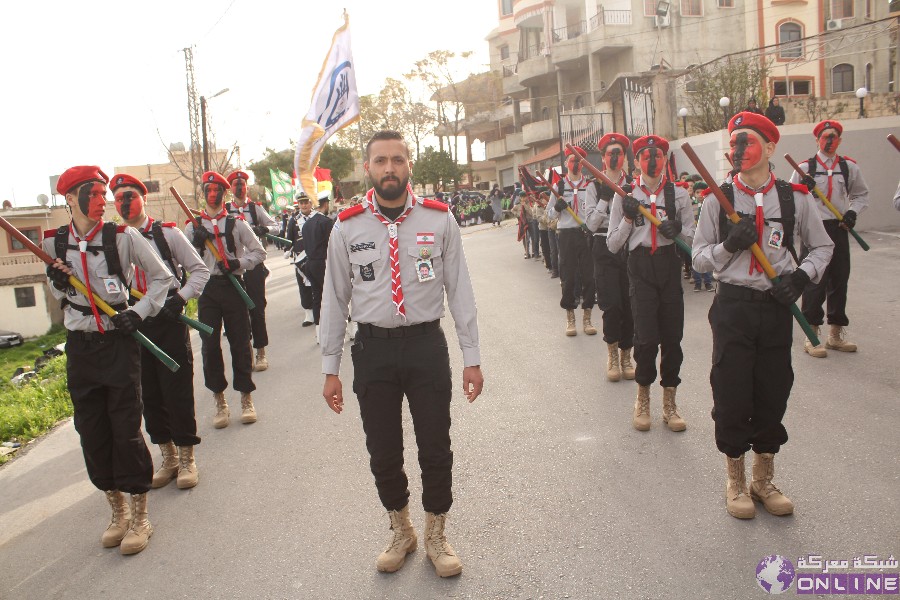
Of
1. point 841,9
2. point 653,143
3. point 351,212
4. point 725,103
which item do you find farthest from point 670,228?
point 841,9

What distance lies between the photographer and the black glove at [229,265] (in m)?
6.91

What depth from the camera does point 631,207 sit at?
17.8 feet

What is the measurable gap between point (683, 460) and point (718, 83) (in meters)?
17.9

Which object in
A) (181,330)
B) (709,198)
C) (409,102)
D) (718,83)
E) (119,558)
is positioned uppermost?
(409,102)

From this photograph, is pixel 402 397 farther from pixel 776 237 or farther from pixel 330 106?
pixel 330 106

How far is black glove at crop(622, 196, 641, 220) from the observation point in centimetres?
542

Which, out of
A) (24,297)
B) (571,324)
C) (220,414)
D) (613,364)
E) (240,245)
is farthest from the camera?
(24,297)

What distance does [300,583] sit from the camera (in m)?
3.76

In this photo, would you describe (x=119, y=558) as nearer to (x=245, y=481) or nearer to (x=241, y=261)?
(x=245, y=481)

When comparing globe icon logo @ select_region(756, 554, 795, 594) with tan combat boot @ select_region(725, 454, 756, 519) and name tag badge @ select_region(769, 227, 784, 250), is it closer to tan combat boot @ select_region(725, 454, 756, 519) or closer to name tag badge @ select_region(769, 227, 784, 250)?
tan combat boot @ select_region(725, 454, 756, 519)

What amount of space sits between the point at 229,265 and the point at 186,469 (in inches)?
89.6

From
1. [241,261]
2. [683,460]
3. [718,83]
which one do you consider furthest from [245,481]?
[718,83]

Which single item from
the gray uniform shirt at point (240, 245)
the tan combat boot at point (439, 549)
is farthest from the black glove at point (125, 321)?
the gray uniform shirt at point (240, 245)

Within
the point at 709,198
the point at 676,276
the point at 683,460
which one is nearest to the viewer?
the point at 709,198
